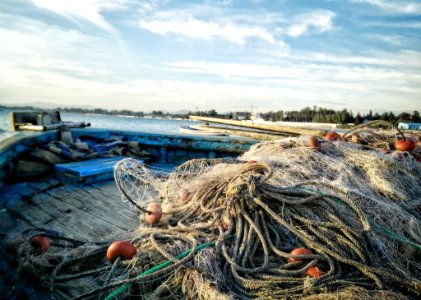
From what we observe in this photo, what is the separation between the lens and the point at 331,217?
2184 mm

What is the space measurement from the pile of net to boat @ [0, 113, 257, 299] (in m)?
0.16

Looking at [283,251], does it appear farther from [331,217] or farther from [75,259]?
[75,259]

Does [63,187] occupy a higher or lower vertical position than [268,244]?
lower

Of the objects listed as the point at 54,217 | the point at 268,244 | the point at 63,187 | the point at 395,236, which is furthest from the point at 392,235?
the point at 63,187

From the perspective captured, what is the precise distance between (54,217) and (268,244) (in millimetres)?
2281

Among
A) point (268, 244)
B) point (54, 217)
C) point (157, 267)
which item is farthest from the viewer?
point (54, 217)

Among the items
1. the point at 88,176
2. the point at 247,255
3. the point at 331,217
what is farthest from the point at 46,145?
the point at 331,217

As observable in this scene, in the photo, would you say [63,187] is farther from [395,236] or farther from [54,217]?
[395,236]

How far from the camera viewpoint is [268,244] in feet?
6.94

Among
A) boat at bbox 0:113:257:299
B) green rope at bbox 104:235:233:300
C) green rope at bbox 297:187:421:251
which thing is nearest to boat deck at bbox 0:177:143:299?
boat at bbox 0:113:257:299

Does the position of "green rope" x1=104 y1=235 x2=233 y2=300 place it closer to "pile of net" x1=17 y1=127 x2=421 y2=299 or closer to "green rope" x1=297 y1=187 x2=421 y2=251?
"pile of net" x1=17 y1=127 x2=421 y2=299

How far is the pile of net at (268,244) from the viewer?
1765 mm

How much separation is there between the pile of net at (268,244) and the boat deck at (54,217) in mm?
180

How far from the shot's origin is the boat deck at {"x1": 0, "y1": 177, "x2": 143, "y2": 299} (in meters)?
1.93
